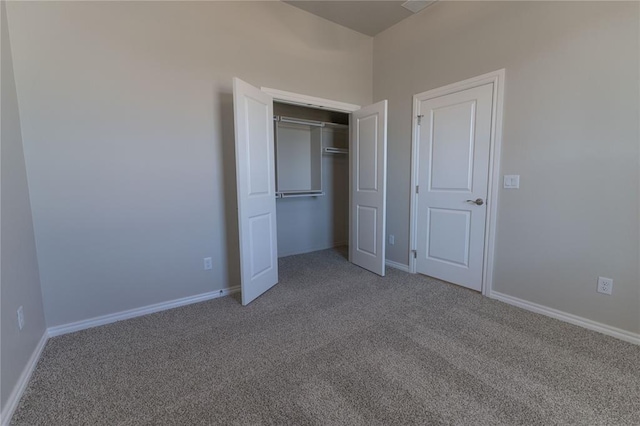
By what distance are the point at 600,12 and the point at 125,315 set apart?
4.22m

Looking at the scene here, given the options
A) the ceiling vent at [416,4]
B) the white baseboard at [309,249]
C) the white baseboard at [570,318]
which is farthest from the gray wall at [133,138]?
the white baseboard at [570,318]

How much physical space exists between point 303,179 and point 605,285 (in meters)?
3.53

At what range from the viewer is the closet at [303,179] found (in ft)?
8.39

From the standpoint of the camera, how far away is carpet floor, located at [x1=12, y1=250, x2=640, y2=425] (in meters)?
1.38

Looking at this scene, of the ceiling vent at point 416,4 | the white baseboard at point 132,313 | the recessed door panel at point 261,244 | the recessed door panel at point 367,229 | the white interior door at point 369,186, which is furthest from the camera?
the recessed door panel at point 367,229

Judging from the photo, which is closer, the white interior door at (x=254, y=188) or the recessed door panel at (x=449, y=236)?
the white interior door at (x=254, y=188)

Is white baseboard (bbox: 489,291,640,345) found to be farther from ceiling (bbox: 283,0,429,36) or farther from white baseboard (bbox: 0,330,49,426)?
white baseboard (bbox: 0,330,49,426)

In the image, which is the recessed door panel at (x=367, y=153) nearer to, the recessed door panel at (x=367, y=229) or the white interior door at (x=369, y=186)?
the white interior door at (x=369, y=186)

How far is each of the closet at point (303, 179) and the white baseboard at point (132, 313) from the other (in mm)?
419

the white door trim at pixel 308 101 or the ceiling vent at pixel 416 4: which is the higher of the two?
the ceiling vent at pixel 416 4

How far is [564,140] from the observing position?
2168 mm

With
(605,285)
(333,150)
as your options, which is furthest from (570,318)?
(333,150)

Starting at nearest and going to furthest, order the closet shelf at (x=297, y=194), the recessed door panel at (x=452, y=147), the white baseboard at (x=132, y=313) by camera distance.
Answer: the white baseboard at (x=132, y=313)
the recessed door panel at (x=452, y=147)
the closet shelf at (x=297, y=194)

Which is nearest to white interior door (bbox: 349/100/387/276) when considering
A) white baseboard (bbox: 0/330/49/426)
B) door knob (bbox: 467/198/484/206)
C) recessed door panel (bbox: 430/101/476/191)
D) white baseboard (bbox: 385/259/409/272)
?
white baseboard (bbox: 385/259/409/272)
